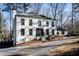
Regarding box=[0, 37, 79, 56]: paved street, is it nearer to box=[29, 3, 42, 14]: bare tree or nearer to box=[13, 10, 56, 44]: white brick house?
box=[13, 10, 56, 44]: white brick house

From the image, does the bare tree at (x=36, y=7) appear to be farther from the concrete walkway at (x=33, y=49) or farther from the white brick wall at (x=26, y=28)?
the concrete walkway at (x=33, y=49)

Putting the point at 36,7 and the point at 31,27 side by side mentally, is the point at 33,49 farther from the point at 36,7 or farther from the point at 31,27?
the point at 36,7

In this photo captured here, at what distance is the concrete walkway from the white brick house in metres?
0.07

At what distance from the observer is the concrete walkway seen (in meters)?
2.60

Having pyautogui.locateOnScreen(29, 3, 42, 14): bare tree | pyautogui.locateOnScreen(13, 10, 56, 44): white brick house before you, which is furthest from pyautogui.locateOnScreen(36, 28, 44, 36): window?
pyautogui.locateOnScreen(29, 3, 42, 14): bare tree

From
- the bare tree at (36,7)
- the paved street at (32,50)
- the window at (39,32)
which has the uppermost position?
the bare tree at (36,7)

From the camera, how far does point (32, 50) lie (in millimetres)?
2611

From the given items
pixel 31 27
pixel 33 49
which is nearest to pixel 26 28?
pixel 31 27

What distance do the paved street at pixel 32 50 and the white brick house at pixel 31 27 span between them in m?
0.07

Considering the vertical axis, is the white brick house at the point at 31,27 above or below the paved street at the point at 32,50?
above

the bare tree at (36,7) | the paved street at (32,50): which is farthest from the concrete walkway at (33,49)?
the bare tree at (36,7)

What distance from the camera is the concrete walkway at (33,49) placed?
8.54 ft

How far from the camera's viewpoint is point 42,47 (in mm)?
2627

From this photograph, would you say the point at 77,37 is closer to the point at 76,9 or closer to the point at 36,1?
the point at 76,9
